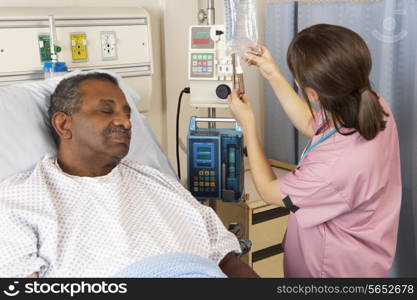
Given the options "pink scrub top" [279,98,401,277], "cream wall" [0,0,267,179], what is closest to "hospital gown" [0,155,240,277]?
"pink scrub top" [279,98,401,277]

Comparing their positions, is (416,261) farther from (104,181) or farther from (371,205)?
(104,181)

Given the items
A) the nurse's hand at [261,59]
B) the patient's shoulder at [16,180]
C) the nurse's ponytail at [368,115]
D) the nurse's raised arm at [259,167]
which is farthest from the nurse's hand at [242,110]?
the patient's shoulder at [16,180]

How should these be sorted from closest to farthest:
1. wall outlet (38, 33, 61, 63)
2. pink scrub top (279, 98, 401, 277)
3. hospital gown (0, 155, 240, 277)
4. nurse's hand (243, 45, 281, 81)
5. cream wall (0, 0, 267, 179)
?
hospital gown (0, 155, 240, 277) < pink scrub top (279, 98, 401, 277) < nurse's hand (243, 45, 281, 81) < wall outlet (38, 33, 61, 63) < cream wall (0, 0, 267, 179)

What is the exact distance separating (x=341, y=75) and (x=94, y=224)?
0.79 meters

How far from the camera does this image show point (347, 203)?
154 centimetres

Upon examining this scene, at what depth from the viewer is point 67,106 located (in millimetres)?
1643

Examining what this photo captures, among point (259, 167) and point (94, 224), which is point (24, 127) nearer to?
point (94, 224)

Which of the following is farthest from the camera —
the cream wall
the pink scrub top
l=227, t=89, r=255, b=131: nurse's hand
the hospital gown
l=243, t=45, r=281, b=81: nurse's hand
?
the cream wall

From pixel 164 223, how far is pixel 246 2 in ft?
3.58

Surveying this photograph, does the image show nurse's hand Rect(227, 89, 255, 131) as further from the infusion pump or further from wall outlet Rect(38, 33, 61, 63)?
wall outlet Rect(38, 33, 61, 63)

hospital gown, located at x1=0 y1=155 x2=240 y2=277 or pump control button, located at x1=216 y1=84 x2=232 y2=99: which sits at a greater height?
pump control button, located at x1=216 y1=84 x2=232 y2=99

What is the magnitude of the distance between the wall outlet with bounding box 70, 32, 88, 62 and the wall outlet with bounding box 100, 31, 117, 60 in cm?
8

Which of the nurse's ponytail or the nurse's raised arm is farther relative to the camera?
the nurse's raised arm

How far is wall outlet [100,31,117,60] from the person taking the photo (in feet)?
7.43
